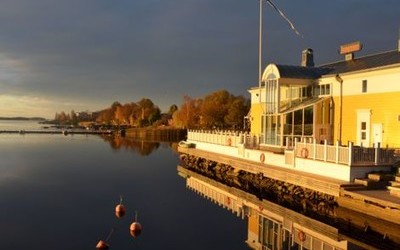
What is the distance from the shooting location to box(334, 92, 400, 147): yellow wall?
958 inches

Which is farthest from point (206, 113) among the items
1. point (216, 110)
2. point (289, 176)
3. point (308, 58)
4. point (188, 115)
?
point (289, 176)

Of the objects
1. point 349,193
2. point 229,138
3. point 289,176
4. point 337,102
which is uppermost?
point 337,102

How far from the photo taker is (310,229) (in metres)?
17.8

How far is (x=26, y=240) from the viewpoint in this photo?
1673 centimetres

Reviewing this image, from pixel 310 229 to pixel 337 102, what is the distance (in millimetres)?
13216

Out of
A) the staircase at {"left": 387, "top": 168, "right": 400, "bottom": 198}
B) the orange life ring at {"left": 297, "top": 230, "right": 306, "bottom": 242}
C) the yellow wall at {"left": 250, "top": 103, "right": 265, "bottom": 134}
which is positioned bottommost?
the orange life ring at {"left": 297, "top": 230, "right": 306, "bottom": 242}

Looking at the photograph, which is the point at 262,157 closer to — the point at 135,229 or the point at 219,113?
the point at 135,229

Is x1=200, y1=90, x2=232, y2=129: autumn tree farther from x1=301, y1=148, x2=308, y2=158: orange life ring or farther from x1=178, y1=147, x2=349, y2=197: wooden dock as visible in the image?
x1=301, y1=148, x2=308, y2=158: orange life ring

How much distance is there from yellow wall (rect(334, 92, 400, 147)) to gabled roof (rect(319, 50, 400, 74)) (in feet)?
6.77

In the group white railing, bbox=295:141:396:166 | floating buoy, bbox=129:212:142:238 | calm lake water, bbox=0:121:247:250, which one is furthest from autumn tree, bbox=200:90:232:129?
floating buoy, bbox=129:212:142:238

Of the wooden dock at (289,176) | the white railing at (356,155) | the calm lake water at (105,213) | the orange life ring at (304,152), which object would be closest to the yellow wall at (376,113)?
the white railing at (356,155)

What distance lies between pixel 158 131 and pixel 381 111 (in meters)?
87.3

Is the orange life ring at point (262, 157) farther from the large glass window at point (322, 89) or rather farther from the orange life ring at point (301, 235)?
the orange life ring at point (301, 235)

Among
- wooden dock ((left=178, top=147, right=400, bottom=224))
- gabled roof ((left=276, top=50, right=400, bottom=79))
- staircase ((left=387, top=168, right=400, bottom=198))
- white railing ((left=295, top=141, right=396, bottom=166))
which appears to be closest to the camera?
wooden dock ((left=178, top=147, right=400, bottom=224))
